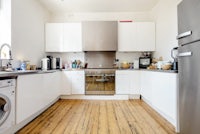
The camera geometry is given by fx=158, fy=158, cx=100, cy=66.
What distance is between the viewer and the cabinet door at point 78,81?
4.25 metres

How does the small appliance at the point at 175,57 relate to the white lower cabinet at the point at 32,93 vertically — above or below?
above

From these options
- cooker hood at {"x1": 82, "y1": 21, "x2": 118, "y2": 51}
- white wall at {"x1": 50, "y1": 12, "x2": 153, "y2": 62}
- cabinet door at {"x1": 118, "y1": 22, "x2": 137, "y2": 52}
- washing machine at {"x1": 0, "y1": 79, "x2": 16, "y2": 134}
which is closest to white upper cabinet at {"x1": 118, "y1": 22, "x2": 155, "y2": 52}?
cabinet door at {"x1": 118, "y1": 22, "x2": 137, "y2": 52}

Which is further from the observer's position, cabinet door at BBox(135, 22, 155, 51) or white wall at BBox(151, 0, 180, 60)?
cabinet door at BBox(135, 22, 155, 51)

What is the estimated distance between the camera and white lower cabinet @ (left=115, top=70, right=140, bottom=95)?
4.23 metres

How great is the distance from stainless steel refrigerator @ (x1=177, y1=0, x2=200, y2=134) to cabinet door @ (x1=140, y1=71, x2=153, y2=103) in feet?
4.95

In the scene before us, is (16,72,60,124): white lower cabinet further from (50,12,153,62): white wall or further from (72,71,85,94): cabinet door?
(50,12,153,62): white wall

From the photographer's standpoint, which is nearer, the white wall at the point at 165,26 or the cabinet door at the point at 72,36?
the white wall at the point at 165,26

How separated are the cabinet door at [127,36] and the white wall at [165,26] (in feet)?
2.03

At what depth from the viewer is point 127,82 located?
423 cm

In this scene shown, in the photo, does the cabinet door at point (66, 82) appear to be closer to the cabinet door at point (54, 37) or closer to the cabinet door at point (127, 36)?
the cabinet door at point (54, 37)

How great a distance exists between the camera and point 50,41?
14.6 feet

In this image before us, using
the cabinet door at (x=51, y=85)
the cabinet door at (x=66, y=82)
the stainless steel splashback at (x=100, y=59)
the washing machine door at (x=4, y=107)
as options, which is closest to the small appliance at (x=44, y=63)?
the cabinet door at (x=51, y=85)

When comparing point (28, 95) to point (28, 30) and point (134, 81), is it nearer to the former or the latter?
point (28, 30)

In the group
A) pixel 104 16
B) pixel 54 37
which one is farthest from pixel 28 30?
pixel 104 16
